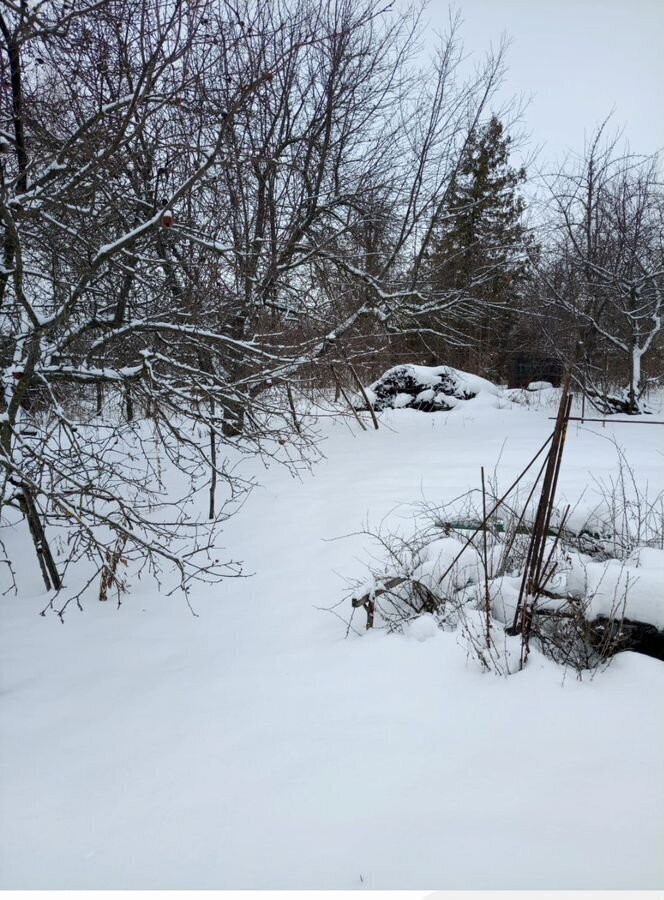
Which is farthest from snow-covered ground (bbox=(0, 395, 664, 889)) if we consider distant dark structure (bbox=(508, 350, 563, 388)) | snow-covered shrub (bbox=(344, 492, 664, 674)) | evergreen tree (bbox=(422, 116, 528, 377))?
distant dark structure (bbox=(508, 350, 563, 388))

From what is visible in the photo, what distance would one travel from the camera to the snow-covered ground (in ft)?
6.09

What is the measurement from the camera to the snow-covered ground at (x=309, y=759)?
1.86 meters

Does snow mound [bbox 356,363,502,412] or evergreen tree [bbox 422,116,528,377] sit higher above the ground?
evergreen tree [bbox 422,116,528,377]

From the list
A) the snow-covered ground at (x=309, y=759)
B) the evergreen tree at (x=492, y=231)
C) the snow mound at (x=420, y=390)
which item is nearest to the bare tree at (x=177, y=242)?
the snow-covered ground at (x=309, y=759)

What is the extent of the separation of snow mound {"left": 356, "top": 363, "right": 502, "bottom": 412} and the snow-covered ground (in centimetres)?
837

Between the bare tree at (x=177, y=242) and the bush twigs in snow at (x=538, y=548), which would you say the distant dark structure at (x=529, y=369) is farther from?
the bush twigs in snow at (x=538, y=548)

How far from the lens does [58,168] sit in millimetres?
3078

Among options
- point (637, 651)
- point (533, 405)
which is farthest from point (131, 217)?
point (533, 405)

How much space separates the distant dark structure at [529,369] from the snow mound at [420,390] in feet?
15.3

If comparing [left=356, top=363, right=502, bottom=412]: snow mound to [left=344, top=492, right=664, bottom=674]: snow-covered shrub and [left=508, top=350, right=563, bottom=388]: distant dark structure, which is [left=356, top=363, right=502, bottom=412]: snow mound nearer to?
[left=508, top=350, right=563, bottom=388]: distant dark structure

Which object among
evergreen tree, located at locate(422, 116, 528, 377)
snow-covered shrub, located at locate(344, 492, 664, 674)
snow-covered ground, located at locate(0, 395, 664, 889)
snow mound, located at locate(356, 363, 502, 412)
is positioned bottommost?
snow-covered ground, located at locate(0, 395, 664, 889)

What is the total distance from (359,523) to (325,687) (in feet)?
7.57

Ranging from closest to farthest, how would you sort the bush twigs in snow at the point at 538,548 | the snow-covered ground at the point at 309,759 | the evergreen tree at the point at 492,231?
the snow-covered ground at the point at 309,759 → the bush twigs in snow at the point at 538,548 → the evergreen tree at the point at 492,231

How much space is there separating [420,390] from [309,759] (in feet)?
34.7
